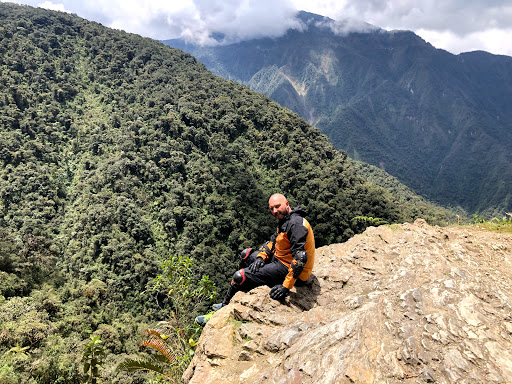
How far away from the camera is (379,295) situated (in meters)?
6.37

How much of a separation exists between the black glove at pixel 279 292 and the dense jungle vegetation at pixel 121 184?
16.8m

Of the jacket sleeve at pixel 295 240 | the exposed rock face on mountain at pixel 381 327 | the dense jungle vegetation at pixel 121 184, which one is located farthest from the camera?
the dense jungle vegetation at pixel 121 184

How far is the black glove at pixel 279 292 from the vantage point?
634 centimetres

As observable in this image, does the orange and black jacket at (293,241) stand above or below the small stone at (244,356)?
above

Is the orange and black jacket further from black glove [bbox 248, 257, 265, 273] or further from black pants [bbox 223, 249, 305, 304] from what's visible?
black glove [bbox 248, 257, 265, 273]

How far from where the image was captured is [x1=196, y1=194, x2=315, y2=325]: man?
633 centimetres

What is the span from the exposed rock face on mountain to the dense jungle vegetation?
53.7 feet

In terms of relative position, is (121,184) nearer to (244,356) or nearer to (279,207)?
(279,207)

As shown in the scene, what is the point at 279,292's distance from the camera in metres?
6.36

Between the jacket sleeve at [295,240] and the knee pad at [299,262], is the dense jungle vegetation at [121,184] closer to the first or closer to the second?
the jacket sleeve at [295,240]

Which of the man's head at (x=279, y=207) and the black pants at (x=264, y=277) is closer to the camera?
the man's head at (x=279, y=207)

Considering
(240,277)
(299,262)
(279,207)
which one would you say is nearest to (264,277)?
(240,277)

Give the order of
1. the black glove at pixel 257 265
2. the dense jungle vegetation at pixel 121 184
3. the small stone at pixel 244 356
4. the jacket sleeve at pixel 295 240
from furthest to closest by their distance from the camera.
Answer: the dense jungle vegetation at pixel 121 184 < the black glove at pixel 257 265 < the jacket sleeve at pixel 295 240 < the small stone at pixel 244 356

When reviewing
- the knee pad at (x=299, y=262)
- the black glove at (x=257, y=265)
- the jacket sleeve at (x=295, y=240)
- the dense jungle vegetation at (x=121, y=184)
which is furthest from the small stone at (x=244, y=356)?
the dense jungle vegetation at (x=121, y=184)
